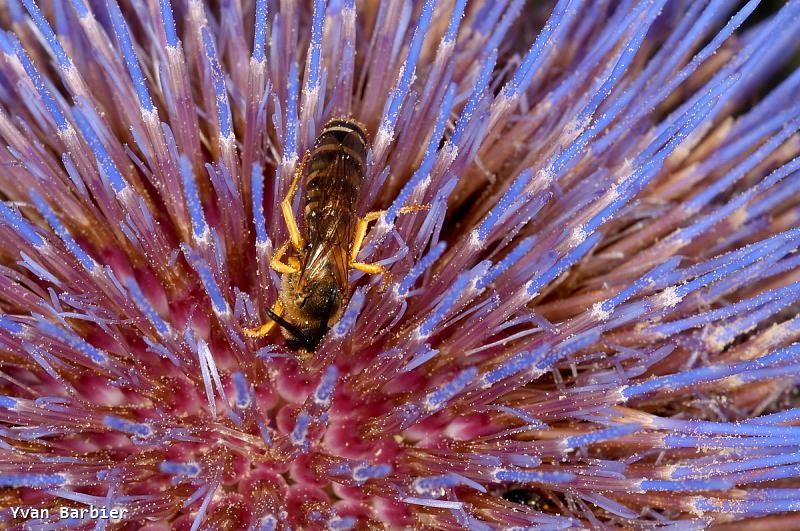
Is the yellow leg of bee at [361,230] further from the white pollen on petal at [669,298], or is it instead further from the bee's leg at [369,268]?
the white pollen on petal at [669,298]

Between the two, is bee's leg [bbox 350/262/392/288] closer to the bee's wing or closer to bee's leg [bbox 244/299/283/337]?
the bee's wing

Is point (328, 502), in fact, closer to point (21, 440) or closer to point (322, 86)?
point (21, 440)

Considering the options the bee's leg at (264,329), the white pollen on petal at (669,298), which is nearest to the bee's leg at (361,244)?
the bee's leg at (264,329)

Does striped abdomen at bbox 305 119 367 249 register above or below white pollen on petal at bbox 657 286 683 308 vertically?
above

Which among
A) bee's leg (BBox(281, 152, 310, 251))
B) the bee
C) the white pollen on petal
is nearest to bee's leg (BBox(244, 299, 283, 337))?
the bee

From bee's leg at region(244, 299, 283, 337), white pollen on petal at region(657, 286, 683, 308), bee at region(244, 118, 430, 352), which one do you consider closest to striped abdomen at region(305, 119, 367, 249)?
bee at region(244, 118, 430, 352)

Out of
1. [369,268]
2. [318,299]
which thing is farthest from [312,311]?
[369,268]

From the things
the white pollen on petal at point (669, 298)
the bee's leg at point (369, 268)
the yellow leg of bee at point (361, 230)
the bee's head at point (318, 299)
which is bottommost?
the white pollen on petal at point (669, 298)

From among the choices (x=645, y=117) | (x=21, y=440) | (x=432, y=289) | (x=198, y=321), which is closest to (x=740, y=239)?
(x=645, y=117)

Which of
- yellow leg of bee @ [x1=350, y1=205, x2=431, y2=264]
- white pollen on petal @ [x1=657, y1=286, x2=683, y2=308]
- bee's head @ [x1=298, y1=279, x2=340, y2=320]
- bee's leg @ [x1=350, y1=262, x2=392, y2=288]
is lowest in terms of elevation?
white pollen on petal @ [x1=657, y1=286, x2=683, y2=308]
